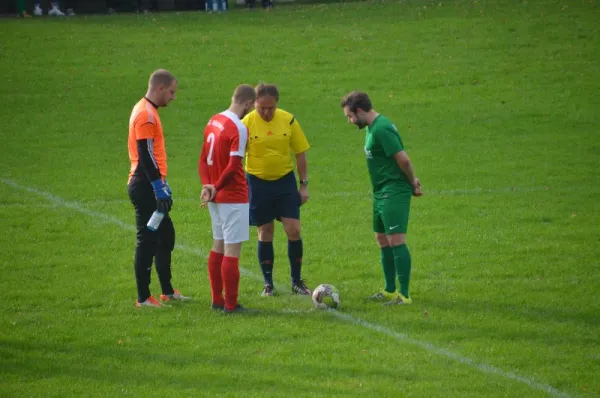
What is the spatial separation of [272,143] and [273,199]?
624 mm

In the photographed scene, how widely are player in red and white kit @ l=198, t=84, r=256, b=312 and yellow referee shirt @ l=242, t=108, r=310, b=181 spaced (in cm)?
78

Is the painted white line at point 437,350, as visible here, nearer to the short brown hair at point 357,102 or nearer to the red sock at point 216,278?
the red sock at point 216,278

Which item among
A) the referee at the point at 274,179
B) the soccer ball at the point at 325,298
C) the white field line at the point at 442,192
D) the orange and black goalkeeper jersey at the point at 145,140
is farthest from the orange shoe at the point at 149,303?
the white field line at the point at 442,192

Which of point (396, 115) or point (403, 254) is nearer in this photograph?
point (403, 254)

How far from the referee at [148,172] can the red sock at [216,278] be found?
0.65 metres

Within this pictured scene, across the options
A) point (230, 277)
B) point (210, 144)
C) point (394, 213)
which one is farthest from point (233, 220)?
point (394, 213)

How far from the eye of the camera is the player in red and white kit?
9883mm

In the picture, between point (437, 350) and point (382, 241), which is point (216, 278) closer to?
point (382, 241)

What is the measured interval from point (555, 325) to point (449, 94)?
15.6m

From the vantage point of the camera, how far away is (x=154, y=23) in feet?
106

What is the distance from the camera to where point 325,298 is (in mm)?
10250

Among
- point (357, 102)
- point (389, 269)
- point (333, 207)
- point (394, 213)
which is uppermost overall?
point (357, 102)

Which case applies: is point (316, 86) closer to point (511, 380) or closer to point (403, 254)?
point (403, 254)

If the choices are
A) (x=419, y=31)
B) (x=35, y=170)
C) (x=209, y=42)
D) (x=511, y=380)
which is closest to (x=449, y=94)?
(x=419, y=31)
